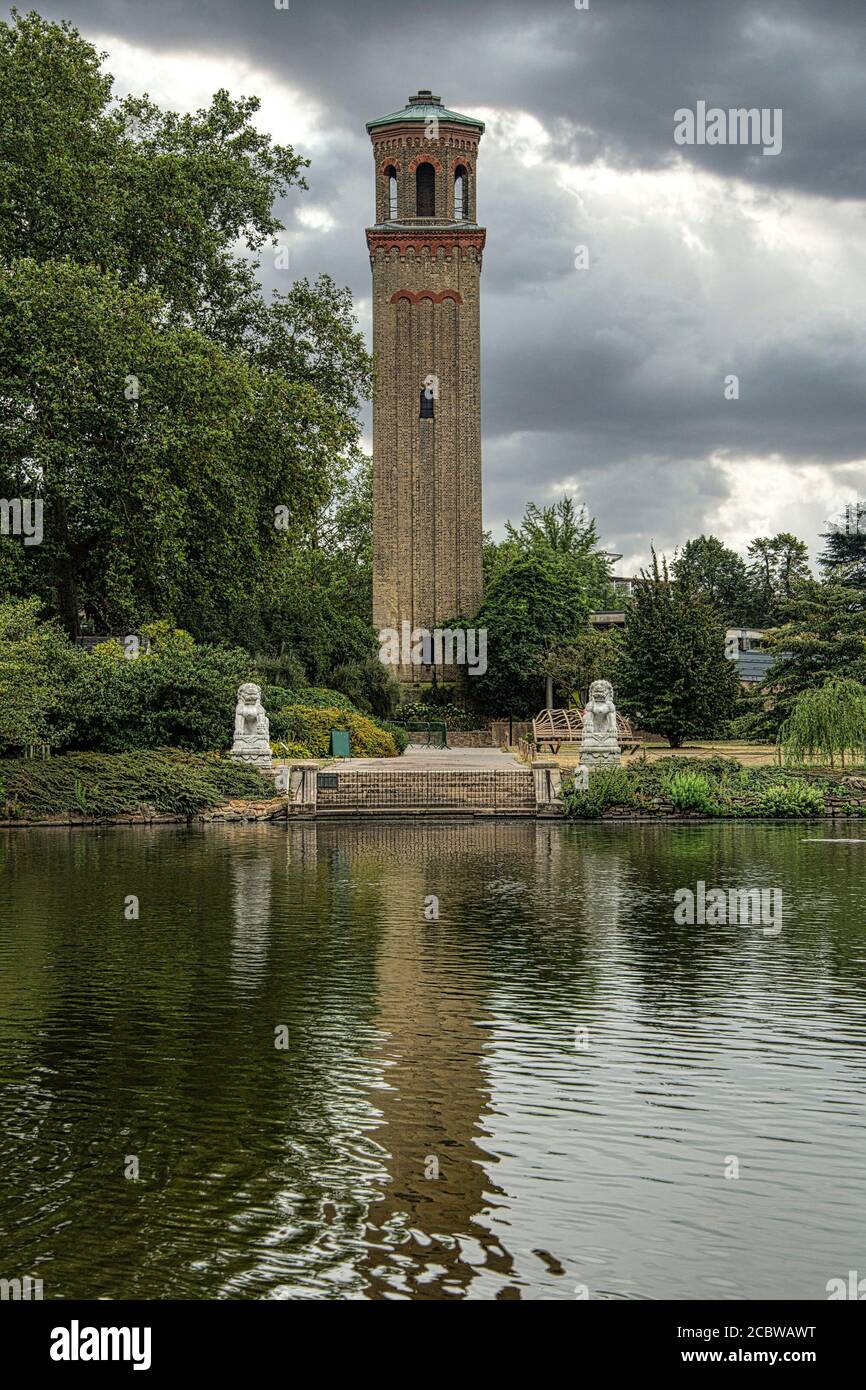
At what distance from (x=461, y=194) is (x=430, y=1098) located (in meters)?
56.9

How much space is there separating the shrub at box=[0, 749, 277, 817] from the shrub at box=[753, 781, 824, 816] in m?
9.02

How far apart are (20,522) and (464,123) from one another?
1344 inches

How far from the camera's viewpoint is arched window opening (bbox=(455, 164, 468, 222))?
59562 millimetres

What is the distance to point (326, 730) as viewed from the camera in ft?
117

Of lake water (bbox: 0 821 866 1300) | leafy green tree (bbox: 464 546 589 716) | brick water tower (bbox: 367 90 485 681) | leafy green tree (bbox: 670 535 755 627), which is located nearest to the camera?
lake water (bbox: 0 821 866 1300)

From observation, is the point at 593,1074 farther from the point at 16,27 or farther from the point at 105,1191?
the point at 16,27

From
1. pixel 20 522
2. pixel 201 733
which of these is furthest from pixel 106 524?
pixel 201 733

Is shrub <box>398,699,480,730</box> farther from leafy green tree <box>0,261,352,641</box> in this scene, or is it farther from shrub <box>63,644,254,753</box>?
shrub <box>63,644,254,753</box>

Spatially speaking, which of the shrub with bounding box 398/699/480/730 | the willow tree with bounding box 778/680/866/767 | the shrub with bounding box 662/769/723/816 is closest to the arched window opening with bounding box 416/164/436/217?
the shrub with bounding box 398/699/480/730

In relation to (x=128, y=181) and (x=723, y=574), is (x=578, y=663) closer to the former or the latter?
(x=128, y=181)

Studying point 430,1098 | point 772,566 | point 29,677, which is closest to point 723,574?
point 772,566

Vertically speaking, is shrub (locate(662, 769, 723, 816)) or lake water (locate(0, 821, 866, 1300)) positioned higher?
shrub (locate(662, 769, 723, 816))

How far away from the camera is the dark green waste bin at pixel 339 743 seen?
34.2 meters

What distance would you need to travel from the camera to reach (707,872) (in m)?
17.0
